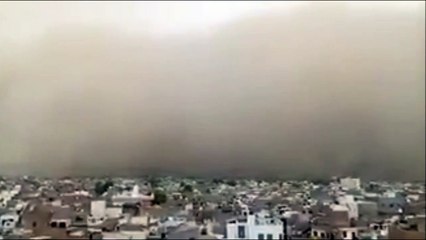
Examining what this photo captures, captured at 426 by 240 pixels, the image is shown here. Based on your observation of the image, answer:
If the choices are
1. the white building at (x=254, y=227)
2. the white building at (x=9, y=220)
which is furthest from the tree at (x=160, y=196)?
the white building at (x=9, y=220)

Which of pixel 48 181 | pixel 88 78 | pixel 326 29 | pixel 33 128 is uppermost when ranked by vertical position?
pixel 326 29

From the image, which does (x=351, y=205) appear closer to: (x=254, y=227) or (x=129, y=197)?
(x=254, y=227)

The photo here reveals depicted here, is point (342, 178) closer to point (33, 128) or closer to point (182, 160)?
point (182, 160)

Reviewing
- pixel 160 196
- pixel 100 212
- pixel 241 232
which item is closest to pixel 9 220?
pixel 100 212

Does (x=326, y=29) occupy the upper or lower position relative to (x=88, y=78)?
upper

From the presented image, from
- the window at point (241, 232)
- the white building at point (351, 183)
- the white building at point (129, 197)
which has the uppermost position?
the white building at point (351, 183)

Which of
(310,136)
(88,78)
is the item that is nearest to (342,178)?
(310,136)

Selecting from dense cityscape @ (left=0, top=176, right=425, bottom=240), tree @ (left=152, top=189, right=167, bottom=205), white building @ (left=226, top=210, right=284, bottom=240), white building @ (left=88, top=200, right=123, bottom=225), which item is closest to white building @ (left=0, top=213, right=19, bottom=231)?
dense cityscape @ (left=0, top=176, right=425, bottom=240)

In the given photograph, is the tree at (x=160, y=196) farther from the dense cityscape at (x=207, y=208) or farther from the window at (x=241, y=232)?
the window at (x=241, y=232)
